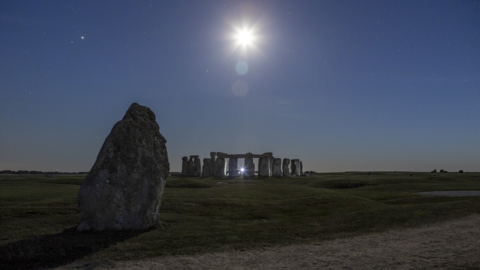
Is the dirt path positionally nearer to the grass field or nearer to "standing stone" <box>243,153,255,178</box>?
the grass field

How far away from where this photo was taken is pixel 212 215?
618 inches

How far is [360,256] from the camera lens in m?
8.39

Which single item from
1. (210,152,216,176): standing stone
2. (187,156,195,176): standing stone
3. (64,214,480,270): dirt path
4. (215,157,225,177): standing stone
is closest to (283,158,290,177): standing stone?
(215,157,225,177): standing stone

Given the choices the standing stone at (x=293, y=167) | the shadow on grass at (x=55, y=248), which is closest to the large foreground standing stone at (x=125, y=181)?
the shadow on grass at (x=55, y=248)

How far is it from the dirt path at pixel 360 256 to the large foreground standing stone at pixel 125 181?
3.70 m

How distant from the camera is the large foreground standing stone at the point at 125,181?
11.6 metres

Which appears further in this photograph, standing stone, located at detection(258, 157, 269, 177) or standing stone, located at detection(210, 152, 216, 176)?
standing stone, located at detection(210, 152, 216, 176)

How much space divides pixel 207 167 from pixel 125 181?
39996 mm

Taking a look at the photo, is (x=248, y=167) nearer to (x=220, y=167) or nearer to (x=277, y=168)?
(x=277, y=168)

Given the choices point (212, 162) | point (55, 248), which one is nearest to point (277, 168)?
point (212, 162)

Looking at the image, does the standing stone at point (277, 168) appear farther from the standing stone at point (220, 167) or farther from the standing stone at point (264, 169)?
the standing stone at point (220, 167)

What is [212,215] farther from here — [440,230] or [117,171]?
[440,230]

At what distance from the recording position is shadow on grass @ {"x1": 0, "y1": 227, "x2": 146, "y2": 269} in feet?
27.1

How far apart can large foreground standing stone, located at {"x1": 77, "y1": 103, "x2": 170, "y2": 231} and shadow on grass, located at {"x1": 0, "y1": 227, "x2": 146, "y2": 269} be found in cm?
53
